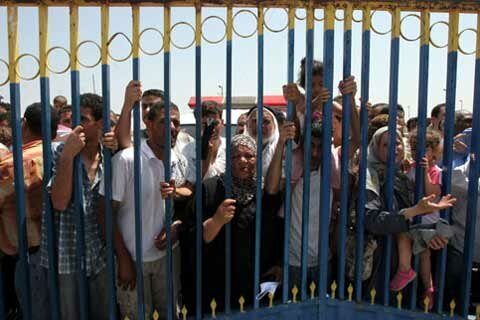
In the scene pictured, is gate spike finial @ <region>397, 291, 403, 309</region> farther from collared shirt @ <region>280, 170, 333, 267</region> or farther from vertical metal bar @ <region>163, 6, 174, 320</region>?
vertical metal bar @ <region>163, 6, 174, 320</region>

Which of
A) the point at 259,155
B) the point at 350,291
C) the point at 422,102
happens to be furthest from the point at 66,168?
the point at 422,102

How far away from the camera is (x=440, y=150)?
9.71 feet

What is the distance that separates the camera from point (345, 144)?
8.40 feet

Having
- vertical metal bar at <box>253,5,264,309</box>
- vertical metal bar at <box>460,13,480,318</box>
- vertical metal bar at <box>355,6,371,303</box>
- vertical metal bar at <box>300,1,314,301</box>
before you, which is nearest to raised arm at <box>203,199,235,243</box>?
vertical metal bar at <box>253,5,264,309</box>

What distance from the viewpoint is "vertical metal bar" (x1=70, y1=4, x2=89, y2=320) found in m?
2.33

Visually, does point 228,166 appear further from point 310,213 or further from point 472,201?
point 472,201

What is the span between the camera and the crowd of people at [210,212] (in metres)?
2.49

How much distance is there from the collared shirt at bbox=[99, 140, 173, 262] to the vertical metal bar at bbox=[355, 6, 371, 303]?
3.50 ft

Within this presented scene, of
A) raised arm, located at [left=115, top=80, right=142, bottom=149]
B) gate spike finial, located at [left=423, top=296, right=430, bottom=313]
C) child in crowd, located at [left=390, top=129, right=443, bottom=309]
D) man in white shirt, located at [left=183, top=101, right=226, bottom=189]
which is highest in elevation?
raised arm, located at [left=115, top=80, right=142, bottom=149]

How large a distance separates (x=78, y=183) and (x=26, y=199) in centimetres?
38

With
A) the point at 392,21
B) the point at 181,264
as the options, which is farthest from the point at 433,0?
the point at 181,264

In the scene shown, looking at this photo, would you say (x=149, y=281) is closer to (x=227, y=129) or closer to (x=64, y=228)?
(x=64, y=228)

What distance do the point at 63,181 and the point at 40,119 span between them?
0.48 metres

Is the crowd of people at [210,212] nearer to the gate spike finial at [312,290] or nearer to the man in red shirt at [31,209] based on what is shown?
the man in red shirt at [31,209]
